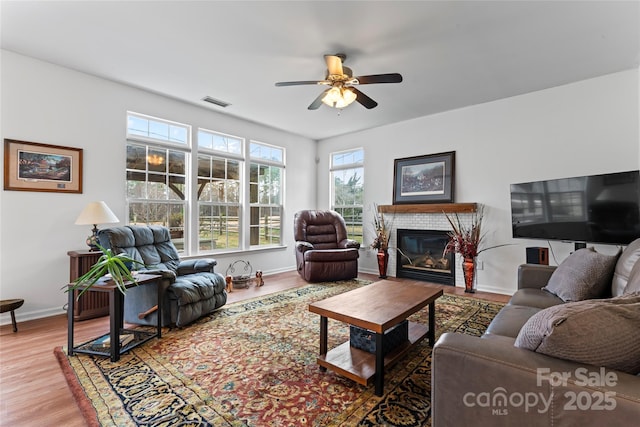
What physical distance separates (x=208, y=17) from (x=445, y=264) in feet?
14.7

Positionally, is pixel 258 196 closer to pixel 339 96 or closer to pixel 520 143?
pixel 339 96

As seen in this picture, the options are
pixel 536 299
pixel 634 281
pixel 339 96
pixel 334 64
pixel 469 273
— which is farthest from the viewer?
pixel 469 273

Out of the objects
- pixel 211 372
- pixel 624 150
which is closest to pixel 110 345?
pixel 211 372

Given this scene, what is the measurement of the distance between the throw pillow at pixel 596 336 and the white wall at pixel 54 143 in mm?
4295

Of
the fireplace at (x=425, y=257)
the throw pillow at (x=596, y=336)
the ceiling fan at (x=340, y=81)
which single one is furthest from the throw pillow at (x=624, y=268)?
the fireplace at (x=425, y=257)

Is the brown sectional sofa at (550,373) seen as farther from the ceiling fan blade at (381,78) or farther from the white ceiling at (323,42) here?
the white ceiling at (323,42)

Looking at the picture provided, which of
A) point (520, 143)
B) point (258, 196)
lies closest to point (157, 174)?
point (258, 196)

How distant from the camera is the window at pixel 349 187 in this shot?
5.81 meters

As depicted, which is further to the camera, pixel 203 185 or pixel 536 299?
pixel 203 185

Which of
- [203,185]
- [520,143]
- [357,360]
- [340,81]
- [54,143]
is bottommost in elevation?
[357,360]

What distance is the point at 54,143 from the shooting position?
322cm

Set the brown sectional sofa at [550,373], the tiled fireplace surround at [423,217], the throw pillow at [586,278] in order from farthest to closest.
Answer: the tiled fireplace surround at [423,217]
the throw pillow at [586,278]
the brown sectional sofa at [550,373]

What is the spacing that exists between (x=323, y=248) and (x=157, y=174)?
9.37 feet

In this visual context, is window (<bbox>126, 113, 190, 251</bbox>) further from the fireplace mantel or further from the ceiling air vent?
the fireplace mantel
